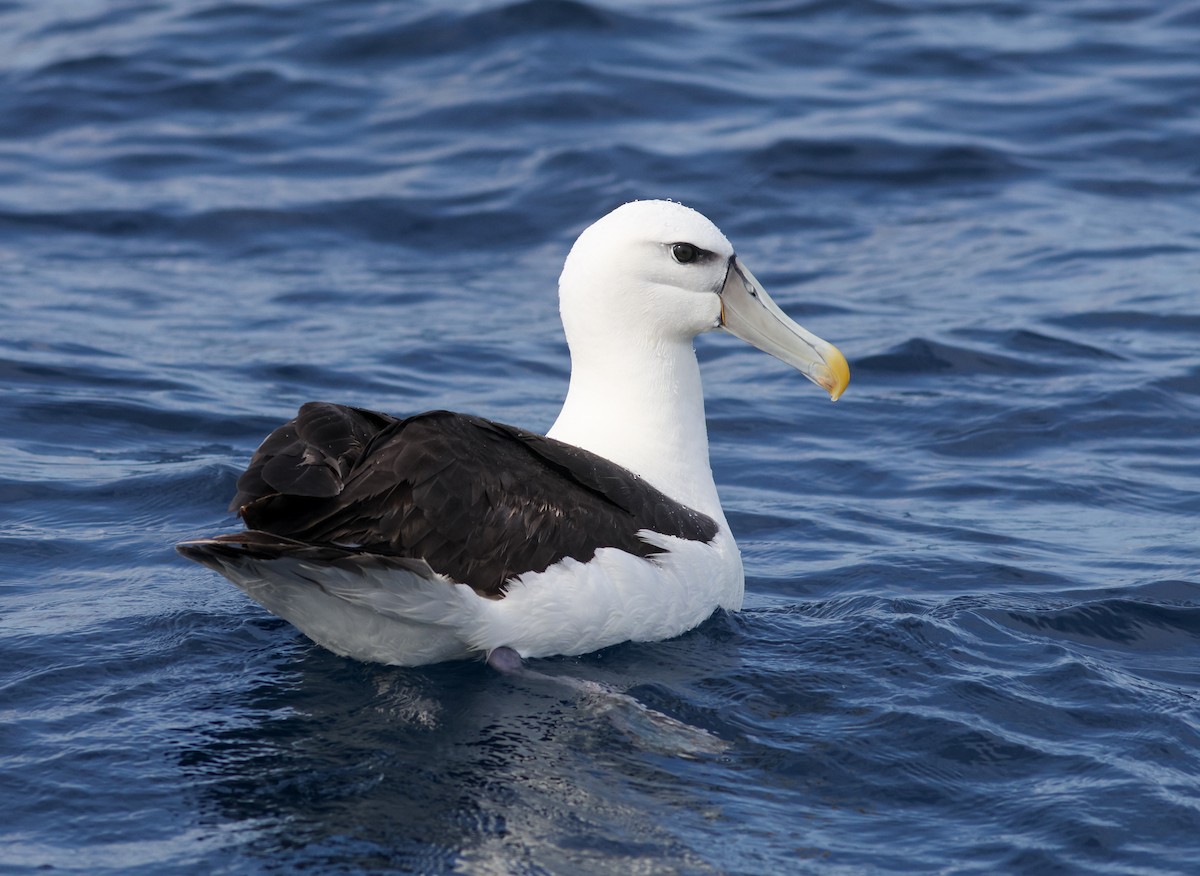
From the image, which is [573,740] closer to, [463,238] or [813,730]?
[813,730]

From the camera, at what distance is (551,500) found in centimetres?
659

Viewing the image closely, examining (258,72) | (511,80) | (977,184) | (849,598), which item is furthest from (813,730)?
(258,72)

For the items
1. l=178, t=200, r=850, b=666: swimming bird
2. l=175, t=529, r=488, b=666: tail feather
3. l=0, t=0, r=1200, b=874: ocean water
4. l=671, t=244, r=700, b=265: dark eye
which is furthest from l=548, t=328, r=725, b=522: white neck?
l=175, t=529, r=488, b=666: tail feather

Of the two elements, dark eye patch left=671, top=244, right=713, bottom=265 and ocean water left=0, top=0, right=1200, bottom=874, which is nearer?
ocean water left=0, top=0, right=1200, bottom=874

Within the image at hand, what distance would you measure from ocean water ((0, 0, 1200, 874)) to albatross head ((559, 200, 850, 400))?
54.0 inches

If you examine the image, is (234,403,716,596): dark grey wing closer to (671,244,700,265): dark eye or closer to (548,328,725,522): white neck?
(548,328,725,522): white neck

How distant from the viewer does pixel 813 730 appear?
6.27 m

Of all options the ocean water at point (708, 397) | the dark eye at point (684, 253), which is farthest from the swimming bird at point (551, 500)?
the ocean water at point (708, 397)

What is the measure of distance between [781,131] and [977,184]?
1988 mm

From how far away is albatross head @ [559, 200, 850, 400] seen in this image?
7.45m

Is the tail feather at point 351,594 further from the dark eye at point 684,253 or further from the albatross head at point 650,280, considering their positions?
the dark eye at point 684,253

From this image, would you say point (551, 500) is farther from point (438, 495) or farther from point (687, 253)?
point (687, 253)

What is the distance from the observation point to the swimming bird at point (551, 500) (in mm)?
6152

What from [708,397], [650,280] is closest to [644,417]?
[650,280]
